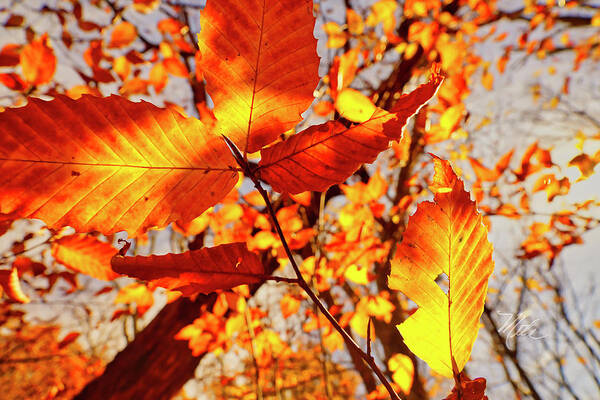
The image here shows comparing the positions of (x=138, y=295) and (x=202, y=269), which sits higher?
(x=202, y=269)

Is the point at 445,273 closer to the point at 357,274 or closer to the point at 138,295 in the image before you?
the point at 357,274

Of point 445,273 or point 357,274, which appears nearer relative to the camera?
point 445,273

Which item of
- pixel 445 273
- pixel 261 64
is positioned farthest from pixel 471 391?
pixel 261 64

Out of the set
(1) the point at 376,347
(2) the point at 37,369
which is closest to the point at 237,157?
(1) the point at 376,347

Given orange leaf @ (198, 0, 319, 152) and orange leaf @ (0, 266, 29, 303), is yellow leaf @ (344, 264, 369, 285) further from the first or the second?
orange leaf @ (198, 0, 319, 152)

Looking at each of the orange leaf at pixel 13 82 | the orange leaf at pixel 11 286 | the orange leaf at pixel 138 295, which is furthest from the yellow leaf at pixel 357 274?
the orange leaf at pixel 13 82

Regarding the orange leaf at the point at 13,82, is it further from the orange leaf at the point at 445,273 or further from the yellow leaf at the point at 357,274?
the yellow leaf at the point at 357,274

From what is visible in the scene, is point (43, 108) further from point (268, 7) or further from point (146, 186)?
point (268, 7)
